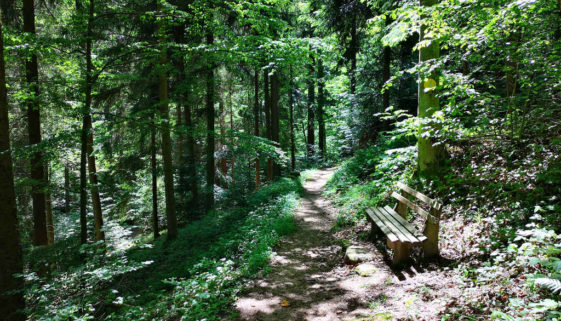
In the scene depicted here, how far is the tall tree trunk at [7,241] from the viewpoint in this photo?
4723 millimetres

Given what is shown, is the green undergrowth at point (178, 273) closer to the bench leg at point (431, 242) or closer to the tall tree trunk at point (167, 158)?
the tall tree trunk at point (167, 158)

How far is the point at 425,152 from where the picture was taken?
21.9ft

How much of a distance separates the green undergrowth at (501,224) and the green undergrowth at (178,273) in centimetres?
343

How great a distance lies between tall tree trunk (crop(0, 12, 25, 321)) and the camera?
4.72 m

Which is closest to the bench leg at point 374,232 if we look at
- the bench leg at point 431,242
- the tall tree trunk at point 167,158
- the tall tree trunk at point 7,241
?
the bench leg at point 431,242

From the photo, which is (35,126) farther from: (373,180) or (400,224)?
(373,180)

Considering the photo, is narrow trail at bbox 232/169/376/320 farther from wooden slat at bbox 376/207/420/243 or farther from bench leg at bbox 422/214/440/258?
bench leg at bbox 422/214/440/258

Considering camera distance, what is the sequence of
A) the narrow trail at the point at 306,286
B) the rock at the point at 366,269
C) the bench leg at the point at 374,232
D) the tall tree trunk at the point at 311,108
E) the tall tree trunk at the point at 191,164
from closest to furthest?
the narrow trail at the point at 306,286, the rock at the point at 366,269, the bench leg at the point at 374,232, the tall tree trunk at the point at 191,164, the tall tree trunk at the point at 311,108

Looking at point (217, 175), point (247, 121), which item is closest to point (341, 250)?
point (217, 175)

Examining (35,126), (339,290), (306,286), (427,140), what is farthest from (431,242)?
(35,126)

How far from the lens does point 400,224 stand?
17.6ft

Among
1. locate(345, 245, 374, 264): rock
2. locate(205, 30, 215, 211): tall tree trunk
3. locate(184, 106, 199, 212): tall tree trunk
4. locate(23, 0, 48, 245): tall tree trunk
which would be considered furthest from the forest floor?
locate(184, 106, 199, 212): tall tree trunk

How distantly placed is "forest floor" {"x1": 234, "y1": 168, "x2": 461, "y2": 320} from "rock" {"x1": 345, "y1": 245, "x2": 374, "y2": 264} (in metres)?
0.12

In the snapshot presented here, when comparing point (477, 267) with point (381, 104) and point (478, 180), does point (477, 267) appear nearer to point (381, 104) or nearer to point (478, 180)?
point (478, 180)
